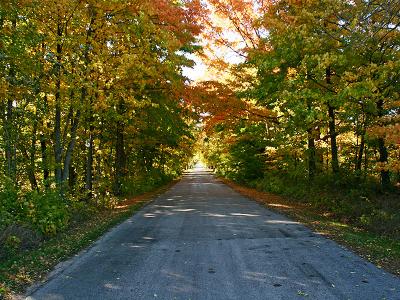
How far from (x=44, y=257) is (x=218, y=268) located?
3.66 metres

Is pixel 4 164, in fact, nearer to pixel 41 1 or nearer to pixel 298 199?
pixel 41 1

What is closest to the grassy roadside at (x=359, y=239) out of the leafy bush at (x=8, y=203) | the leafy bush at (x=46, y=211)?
the leafy bush at (x=46, y=211)

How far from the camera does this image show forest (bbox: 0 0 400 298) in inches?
400

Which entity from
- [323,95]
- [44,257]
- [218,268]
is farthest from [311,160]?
[44,257]

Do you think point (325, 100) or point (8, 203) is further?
point (325, 100)

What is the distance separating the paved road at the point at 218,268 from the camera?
5.57 meters

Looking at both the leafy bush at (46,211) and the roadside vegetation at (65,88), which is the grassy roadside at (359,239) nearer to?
the roadside vegetation at (65,88)

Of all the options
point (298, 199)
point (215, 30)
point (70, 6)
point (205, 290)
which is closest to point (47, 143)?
point (70, 6)

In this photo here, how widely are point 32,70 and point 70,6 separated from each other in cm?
240

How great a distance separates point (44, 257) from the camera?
7.58 meters

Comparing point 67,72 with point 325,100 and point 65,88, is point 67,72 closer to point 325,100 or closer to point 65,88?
point 65,88

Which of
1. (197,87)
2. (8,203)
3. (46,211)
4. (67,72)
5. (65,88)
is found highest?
(197,87)

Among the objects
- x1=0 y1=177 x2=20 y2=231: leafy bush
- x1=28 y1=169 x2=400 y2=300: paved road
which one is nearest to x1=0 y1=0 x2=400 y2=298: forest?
x1=0 y1=177 x2=20 y2=231: leafy bush

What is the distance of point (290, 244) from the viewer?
855cm
